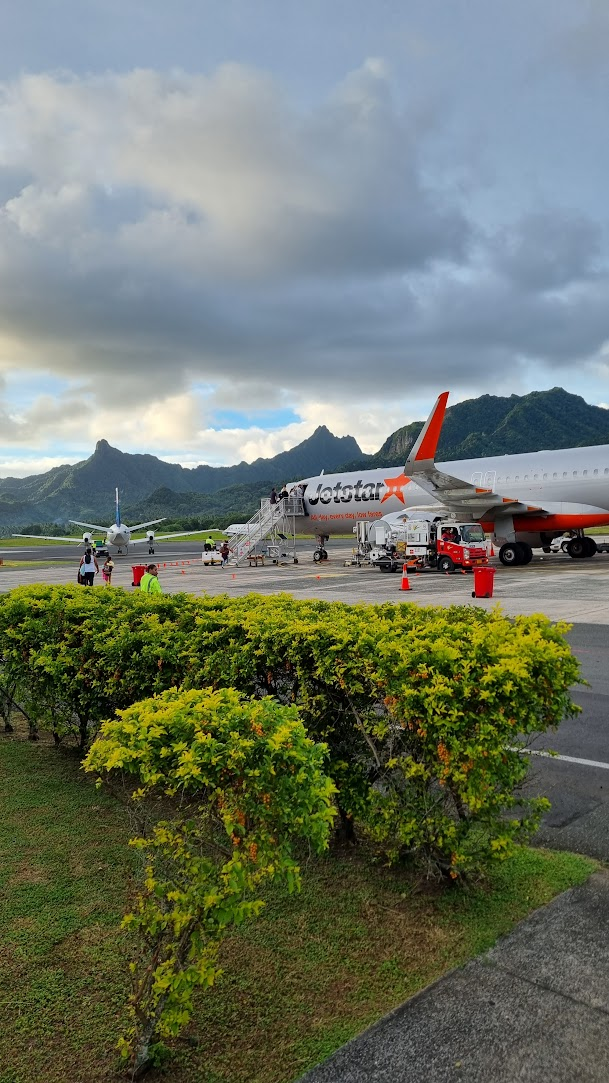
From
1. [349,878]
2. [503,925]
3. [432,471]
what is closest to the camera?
[503,925]

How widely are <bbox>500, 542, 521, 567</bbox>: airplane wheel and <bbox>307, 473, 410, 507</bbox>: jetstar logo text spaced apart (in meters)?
6.73

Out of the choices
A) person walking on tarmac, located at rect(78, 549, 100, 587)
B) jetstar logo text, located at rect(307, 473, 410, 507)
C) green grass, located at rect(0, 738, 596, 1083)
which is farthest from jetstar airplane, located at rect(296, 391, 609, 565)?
green grass, located at rect(0, 738, 596, 1083)

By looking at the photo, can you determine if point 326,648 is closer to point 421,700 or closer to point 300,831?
point 421,700

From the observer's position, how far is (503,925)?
367 cm

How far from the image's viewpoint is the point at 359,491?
3772cm

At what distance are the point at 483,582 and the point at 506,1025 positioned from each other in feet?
54.0

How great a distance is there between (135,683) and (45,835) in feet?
4.18

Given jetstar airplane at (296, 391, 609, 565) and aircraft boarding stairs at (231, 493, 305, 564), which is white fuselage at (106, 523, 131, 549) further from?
jetstar airplane at (296, 391, 609, 565)

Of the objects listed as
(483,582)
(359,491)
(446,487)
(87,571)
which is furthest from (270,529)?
(483,582)

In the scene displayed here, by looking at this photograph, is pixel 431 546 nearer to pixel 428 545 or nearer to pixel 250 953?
pixel 428 545

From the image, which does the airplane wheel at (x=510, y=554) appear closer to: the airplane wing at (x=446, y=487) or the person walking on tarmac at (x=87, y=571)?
the airplane wing at (x=446, y=487)

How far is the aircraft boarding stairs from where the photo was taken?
38.1 metres


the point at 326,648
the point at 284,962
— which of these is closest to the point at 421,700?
the point at 326,648

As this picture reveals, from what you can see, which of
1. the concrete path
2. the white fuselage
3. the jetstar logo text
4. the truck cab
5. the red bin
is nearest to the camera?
the concrete path
